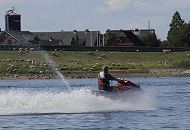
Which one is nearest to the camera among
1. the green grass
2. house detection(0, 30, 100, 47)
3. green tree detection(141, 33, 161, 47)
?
the green grass

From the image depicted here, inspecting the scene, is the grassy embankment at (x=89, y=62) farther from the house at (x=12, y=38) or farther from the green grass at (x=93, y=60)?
the house at (x=12, y=38)

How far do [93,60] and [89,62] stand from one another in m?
Answer: 2.45

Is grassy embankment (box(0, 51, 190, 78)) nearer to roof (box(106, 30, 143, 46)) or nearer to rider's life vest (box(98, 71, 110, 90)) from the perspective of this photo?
roof (box(106, 30, 143, 46))

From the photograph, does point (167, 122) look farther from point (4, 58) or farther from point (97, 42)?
point (97, 42)

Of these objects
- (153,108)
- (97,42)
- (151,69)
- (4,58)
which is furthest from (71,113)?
(97,42)

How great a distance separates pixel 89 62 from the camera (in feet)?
313

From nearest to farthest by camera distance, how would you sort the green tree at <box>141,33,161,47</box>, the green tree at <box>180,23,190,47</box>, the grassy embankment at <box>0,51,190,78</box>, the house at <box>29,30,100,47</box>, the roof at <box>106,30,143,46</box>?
1. the grassy embankment at <box>0,51,190,78</box>
2. the green tree at <box>180,23,190,47</box>
3. the green tree at <box>141,33,161,47</box>
4. the roof at <box>106,30,143,46</box>
5. the house at <box>29,30,100,47</box>

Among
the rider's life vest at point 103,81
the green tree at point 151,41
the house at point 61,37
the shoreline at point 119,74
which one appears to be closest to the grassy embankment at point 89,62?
the shoreline at point 119,74

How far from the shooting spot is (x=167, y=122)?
96.7 feet

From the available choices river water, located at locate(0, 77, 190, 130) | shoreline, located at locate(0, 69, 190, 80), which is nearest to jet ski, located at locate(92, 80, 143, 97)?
river water, located at locate(0, 77, 190, 130)

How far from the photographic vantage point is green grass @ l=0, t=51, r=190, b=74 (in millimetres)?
86631

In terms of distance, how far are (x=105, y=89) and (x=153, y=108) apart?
9.12 feet

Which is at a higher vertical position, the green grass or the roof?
the roof

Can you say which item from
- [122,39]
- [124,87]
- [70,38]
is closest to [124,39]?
[122,39]
